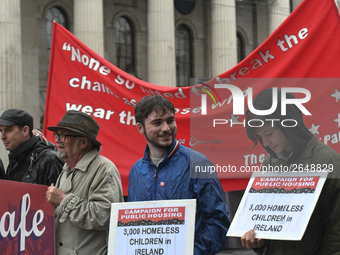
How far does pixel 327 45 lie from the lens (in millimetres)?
6934

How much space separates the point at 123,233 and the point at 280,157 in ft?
3.40

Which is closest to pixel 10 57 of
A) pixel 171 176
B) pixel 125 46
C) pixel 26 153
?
pixel 125 46

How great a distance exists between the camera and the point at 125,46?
119 ft

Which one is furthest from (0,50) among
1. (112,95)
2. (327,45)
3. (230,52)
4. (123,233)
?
(123,233)

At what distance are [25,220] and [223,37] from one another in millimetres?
30316

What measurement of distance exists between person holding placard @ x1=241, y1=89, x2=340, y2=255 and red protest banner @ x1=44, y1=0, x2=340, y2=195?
1.95 meters

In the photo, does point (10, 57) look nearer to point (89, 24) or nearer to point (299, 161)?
point (89, 24)

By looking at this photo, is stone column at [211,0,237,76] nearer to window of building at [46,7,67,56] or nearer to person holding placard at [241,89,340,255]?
window of building at [46,7,67,56]

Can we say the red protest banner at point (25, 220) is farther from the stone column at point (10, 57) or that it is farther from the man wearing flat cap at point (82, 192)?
the stone column at point (10, 57)

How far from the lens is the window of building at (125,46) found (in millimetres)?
36031

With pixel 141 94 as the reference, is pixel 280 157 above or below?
below

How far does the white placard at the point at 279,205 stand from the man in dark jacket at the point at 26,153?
2.42 m

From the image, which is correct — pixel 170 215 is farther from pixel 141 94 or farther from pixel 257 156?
pixel 141 94

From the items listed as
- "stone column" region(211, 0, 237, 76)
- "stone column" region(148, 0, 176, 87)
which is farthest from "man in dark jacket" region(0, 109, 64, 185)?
"stone column" region(211, 0, 237, 76)
